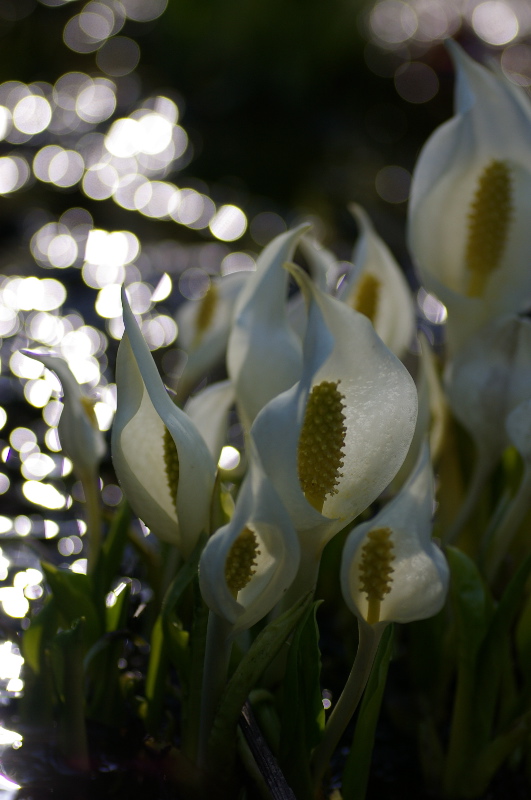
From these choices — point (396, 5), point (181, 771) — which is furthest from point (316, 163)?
point (181, 771)

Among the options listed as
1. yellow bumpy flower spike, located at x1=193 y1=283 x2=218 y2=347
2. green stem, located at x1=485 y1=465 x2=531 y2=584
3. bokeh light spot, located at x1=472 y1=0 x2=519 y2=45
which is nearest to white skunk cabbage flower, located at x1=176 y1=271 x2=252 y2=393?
yellow bumpy flower spike, located at x1=193 y1=283 x2=218 y2=347

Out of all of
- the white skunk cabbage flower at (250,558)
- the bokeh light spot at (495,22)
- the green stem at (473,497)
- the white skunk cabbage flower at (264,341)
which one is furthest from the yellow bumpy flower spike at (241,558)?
the bokeh light spot at (495,22)

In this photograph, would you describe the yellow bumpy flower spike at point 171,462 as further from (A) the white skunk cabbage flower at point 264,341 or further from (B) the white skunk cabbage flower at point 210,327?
(B) the white skunk cabbage flower at point 210,327

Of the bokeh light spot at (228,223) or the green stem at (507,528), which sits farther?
the bokeh light spot at (228,223)

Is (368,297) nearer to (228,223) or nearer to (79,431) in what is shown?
(79,431)

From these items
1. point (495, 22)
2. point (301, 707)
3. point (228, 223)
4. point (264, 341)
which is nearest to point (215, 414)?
point (264, 341)
